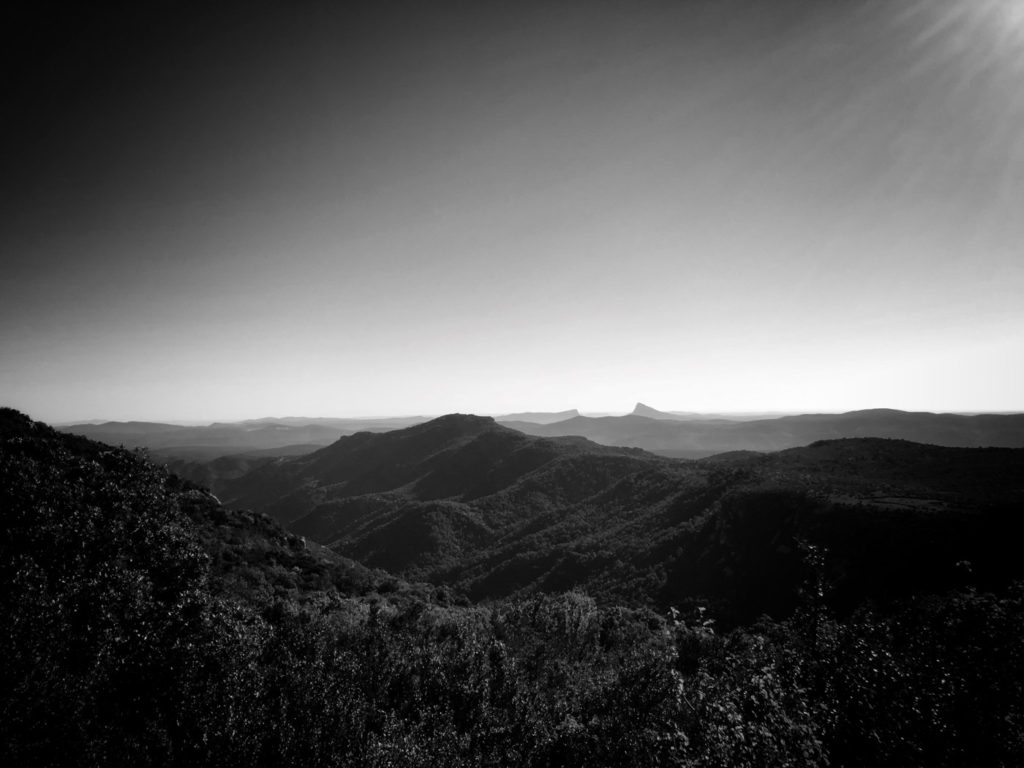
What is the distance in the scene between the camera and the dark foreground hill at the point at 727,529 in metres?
61.8

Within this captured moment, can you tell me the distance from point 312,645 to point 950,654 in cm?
3353

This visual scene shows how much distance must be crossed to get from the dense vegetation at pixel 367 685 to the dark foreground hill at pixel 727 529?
686cm

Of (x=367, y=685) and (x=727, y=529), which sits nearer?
(x=367, y=685)

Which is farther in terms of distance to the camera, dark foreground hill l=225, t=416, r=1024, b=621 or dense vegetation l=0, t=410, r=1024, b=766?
dark foreground hill l=225, t=416, r=1024, b=621

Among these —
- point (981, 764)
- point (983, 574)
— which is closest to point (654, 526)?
point (983, 574)

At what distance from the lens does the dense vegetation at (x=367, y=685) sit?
40.6 feet

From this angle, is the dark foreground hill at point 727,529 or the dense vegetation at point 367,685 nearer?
the dense vegetation at point 367,685

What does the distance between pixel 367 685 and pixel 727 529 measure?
4187 inches

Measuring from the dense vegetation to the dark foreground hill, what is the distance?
6.86m

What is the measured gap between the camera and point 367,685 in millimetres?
19688

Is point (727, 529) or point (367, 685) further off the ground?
point (367, 685)

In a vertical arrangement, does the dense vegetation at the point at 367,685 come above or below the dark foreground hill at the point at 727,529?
above

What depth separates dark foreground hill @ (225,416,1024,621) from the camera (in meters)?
61.8

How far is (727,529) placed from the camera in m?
104
